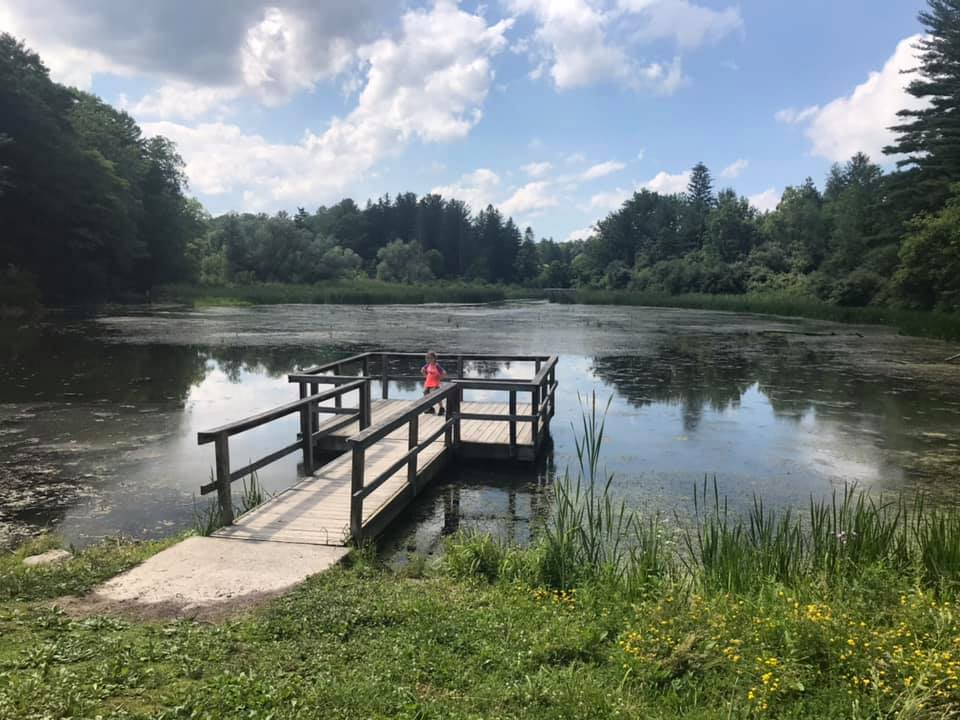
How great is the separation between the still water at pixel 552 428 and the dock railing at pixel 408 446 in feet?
1.93

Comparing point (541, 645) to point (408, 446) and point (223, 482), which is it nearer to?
point (223, 482)

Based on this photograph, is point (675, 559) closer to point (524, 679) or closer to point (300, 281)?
point (524, 679)

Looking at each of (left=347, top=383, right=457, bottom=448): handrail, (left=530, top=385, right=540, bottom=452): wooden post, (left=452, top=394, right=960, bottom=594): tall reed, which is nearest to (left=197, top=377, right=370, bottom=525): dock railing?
(left=347, top=383, right=457, bottom=448): handrail

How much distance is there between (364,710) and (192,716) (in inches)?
30.8

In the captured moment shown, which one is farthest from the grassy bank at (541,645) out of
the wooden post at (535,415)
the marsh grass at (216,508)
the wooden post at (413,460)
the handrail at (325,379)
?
the handrail at (325,379)

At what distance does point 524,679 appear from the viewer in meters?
3.74

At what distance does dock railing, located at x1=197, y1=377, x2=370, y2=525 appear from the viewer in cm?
650

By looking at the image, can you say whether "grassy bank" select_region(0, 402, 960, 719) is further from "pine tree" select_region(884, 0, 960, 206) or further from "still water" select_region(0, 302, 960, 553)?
"pine tree" select_region(884, 0, 960, 206)

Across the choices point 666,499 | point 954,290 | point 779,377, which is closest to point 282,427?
point 666,499

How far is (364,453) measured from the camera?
7258mm

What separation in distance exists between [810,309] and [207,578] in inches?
1812

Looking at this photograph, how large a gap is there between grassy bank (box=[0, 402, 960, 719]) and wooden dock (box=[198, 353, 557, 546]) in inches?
41.5

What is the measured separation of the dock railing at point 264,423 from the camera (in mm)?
6504

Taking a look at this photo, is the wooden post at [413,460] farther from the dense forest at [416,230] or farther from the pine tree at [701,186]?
the pine tree at [701,186]
